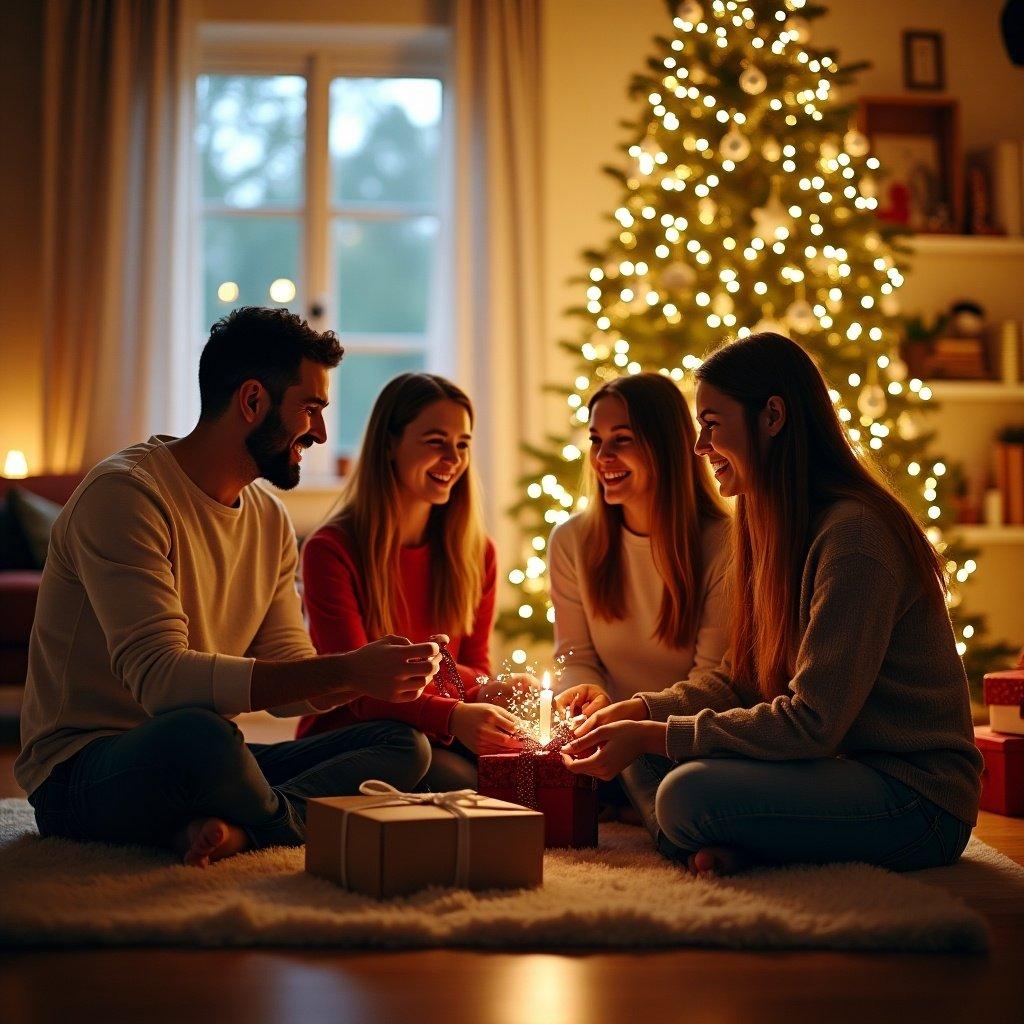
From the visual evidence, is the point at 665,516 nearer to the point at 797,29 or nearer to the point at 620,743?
the point at 620,743

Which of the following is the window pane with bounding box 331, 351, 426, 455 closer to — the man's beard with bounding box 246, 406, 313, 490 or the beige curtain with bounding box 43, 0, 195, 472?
the beige curtain with bounding box 43, 0, 195, 472

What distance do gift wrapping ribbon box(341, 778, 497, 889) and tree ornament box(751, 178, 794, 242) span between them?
2.78 metres

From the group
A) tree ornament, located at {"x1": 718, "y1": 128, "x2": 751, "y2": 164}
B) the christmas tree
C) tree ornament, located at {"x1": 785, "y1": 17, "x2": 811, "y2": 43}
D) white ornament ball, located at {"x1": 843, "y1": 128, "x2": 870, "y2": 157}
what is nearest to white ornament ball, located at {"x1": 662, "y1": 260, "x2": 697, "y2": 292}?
the christmas tree

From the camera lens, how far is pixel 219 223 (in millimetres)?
5625

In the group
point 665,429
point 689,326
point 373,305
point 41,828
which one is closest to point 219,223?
point 373,305

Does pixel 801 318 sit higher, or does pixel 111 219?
pixel 111 219

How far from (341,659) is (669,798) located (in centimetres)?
57

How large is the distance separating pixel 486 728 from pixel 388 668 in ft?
1.30

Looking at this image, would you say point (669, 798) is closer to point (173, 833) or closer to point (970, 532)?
point (173, 833)

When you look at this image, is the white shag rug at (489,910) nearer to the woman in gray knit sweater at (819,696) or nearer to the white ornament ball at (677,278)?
the woman in gray knit sweater at (819,696)

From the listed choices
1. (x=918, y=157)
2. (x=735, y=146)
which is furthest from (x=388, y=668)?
(x=918, y=157)

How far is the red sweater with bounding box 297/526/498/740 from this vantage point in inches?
97.7

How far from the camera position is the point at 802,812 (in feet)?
6.60

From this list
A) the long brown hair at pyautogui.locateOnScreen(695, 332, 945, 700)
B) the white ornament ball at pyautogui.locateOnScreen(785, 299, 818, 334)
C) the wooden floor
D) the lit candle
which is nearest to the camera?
the wooden floor
